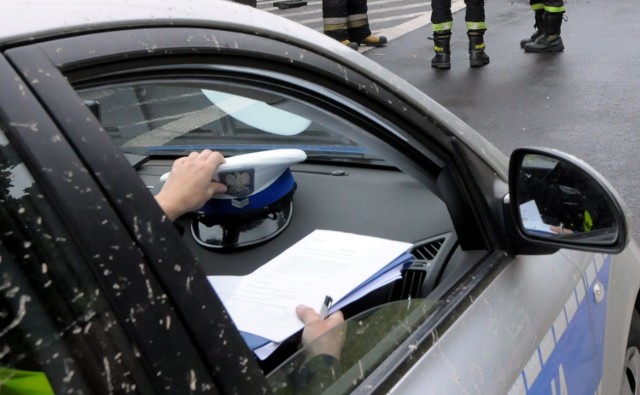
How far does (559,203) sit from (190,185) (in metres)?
0.78

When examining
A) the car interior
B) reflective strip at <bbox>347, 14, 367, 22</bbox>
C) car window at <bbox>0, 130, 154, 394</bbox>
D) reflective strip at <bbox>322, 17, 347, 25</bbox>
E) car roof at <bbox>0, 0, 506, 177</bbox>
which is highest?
car roof at <bbox>0, 0, 506, 177</bbox>

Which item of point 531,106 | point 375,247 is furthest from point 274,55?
point 531,106

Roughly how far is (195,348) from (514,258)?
0.89 metres

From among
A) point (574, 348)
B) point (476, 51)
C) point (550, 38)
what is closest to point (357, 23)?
point (476, 51)

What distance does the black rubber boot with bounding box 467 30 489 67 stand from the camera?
8359 mm

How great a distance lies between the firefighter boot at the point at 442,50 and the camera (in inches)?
330

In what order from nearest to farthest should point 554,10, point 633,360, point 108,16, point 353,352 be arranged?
point 108,16 < point 353,352 < point 633,360 < point 554,10

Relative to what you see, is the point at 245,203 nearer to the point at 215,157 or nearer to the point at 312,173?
the point at 215,157

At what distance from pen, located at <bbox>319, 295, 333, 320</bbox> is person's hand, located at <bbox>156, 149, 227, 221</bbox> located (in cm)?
35

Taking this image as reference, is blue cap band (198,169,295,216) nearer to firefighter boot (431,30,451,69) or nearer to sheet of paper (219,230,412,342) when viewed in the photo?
sheet of paper (219,230,412,342)

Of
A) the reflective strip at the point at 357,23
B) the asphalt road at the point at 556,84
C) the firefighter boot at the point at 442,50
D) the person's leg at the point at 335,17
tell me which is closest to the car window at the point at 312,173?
the asphalt road at the point at 556,84

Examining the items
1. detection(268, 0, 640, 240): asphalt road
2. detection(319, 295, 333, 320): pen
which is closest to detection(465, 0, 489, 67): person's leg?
detection(268, 0, 640, 240): asphalt road

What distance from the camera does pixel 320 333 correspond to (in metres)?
1.42

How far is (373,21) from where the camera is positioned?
41.3 feet
